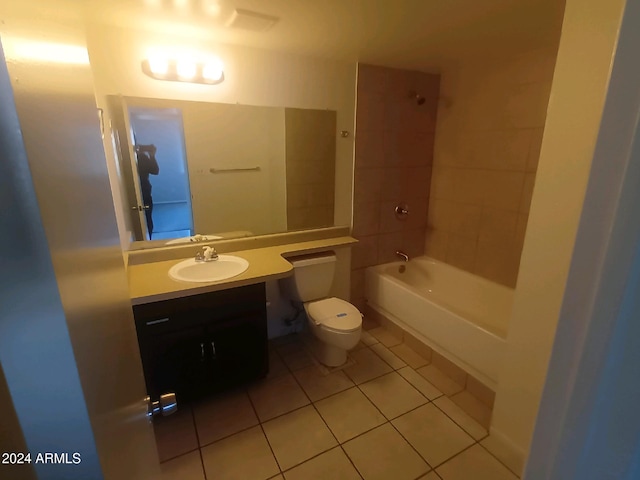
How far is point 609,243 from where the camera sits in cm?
32

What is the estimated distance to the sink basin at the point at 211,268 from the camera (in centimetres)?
192

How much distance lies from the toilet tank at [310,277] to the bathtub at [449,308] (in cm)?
53

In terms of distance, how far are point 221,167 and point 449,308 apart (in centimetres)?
185

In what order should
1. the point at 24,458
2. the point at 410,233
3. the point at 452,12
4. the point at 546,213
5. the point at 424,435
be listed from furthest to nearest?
the point at 410,233, the point at 424,435, the point at 452,12, the point at 546,213, the point at 24,458

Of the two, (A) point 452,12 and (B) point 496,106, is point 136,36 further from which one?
(B) point 496,106

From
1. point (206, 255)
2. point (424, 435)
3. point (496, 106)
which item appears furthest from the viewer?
point (496, 106)

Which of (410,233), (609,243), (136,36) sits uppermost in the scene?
(136,36)

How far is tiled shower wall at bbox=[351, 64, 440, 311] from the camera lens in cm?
247

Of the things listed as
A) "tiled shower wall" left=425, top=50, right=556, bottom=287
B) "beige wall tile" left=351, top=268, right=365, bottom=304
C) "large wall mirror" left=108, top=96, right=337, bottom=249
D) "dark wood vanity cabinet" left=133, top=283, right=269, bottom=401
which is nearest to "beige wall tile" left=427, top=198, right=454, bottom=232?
"tiled shower wall" left=425, top=50, right=556, bottom=287

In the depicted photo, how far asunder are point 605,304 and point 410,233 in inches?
106

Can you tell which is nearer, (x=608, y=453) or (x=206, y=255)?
(x=608, y=453)

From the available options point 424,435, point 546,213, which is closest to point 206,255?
point 424,435

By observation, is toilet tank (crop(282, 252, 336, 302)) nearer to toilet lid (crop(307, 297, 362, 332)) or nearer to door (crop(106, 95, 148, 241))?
toilet lid (crop(307, 297, 362, 332))

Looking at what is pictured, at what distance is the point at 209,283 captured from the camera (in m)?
1.70
